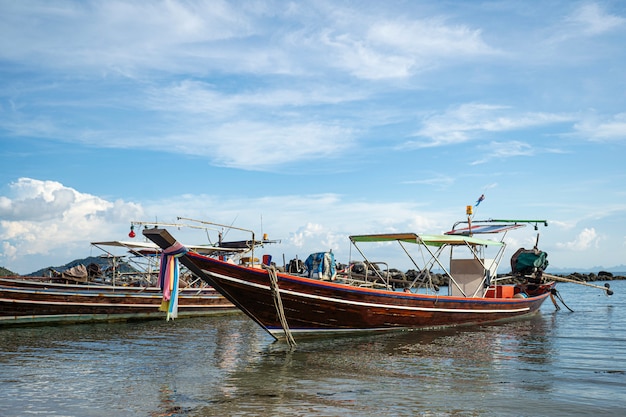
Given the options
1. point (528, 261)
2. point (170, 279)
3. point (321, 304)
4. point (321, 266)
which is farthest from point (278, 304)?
point (528, 261)

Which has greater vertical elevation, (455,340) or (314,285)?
(314,285)

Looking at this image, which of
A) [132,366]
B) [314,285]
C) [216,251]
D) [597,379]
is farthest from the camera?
[216,251]

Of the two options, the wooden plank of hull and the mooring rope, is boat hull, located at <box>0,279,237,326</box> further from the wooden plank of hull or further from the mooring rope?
the mooring rope

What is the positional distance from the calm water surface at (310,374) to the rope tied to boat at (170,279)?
4.03 ft

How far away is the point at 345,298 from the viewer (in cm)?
1561

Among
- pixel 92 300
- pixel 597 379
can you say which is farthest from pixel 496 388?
pixel 92 300

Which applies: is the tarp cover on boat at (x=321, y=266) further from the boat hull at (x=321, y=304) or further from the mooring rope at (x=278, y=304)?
the mooring rope at (x=278, y=304)

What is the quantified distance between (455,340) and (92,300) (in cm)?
1343

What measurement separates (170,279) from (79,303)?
9.21 meters

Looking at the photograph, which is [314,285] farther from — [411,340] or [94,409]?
[94,409]

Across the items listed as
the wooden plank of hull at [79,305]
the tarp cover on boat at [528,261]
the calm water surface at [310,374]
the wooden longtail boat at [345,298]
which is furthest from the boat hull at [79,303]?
the tarp cover on boat at [528,261]

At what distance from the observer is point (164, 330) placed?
19453 millimetres

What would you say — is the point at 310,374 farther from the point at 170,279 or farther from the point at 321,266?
the point at 321,266

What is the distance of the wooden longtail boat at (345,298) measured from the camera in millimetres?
14375
